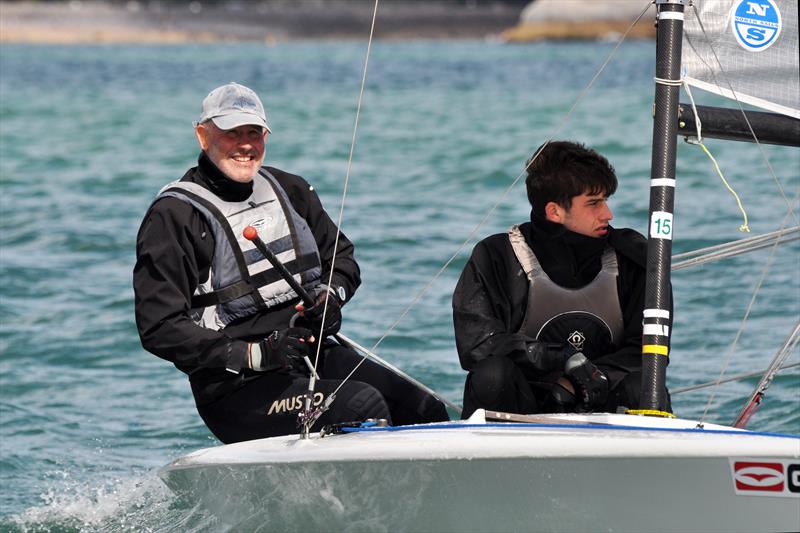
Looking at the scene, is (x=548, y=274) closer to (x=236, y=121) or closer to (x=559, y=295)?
(x=559, y=295)

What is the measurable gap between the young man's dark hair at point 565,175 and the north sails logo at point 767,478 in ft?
3.09

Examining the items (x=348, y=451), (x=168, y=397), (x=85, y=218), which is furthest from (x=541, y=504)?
(x=85, y=218)

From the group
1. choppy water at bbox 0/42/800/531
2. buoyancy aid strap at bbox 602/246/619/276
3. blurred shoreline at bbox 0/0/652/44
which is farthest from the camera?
blurred shoreline at bbox 0/0/652/44

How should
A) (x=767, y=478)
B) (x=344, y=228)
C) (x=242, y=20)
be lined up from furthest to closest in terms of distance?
(x=242, y=20)
(x=344, y=228)
(x=767, y=478)

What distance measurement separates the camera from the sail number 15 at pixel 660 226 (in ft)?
10.3

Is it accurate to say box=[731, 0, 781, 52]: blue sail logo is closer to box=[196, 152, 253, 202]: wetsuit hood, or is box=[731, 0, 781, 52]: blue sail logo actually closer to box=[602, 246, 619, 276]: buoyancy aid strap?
box=[602, 246, 619, 276]: buoyancy aid strap

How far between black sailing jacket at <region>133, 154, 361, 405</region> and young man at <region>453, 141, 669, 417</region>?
0.51 metres

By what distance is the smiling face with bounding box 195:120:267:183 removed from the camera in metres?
3.37

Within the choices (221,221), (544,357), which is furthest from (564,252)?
(221,221)

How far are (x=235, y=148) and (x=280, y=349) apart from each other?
0.52 metres

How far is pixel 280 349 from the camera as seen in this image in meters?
3.24

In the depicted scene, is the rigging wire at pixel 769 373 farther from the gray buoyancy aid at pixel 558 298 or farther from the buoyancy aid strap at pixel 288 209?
the buoyancy aid strap at pixel 288 209

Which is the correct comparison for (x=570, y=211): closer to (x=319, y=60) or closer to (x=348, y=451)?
(x=348, y=451)

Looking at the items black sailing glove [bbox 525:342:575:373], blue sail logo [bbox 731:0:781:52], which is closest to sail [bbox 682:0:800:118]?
blue sail logo [bbox 731:0:781:52]
